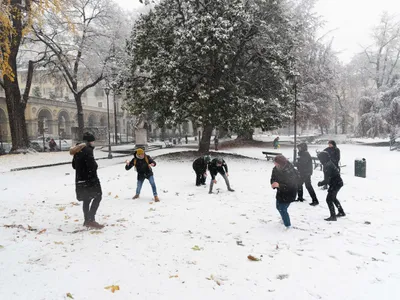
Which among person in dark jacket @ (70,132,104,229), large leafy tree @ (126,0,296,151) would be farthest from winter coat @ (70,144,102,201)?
large leafy tree @ (126,0,296,151)

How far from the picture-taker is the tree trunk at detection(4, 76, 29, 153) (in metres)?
21.6

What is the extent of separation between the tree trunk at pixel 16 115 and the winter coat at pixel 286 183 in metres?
22.0

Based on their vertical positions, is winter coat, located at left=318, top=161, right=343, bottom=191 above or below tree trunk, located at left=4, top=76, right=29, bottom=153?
below

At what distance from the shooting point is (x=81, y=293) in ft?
11.7

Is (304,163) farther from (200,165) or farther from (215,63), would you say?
(215,63)

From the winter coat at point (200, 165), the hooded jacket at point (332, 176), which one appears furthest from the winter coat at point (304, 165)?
the winter coat at point (200, 165)

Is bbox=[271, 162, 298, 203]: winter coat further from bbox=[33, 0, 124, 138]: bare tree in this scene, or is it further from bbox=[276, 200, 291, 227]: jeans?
bbox=[33, 0, 124, 138]: bare tree

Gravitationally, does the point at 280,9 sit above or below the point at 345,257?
above

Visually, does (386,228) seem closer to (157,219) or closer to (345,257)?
(345,257)

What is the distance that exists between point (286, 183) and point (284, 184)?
4 cm

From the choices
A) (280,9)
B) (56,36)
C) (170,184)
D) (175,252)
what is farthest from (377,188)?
(56,36)

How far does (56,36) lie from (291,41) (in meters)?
19.7

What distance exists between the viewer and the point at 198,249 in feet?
16.9

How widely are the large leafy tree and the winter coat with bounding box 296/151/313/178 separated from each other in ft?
28.6
